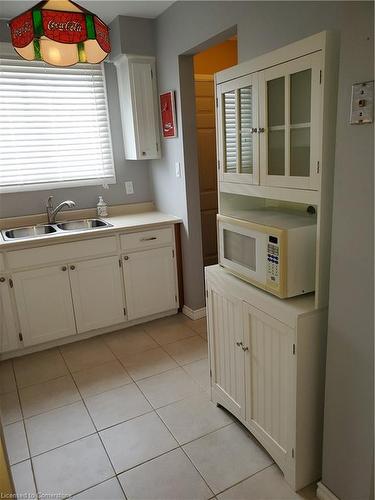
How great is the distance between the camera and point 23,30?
1.59 m

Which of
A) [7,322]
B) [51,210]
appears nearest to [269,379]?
[7,322]

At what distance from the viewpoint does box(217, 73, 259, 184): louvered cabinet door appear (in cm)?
170

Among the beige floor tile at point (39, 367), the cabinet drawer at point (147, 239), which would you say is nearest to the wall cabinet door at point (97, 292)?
the cabinet drawer at point (147, 239)

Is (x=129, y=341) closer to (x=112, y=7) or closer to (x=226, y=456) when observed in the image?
(x=226, y=456)

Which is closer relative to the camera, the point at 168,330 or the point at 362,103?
the point at 362,103

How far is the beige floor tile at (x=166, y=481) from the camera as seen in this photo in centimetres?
169

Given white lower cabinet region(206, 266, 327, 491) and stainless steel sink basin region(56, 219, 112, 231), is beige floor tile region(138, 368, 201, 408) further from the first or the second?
stainless steel sink basin region(56, 219, 112, 231)

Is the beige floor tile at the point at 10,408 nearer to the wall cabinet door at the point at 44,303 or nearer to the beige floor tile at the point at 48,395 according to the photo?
the beige floor tile at the point at 48,395

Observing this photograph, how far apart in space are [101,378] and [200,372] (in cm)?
69

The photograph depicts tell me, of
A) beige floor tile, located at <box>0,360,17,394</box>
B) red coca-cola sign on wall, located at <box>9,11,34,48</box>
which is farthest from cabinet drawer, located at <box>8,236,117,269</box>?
red coca-cola sign on wall, located at <box>9,11,34,48</box>

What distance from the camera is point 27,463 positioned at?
1.89 metres

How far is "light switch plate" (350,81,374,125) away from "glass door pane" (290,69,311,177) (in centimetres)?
25

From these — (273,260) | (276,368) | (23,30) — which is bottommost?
(276,368)

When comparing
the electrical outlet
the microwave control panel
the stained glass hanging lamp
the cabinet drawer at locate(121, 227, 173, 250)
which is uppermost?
the stained glass hanging lamp
